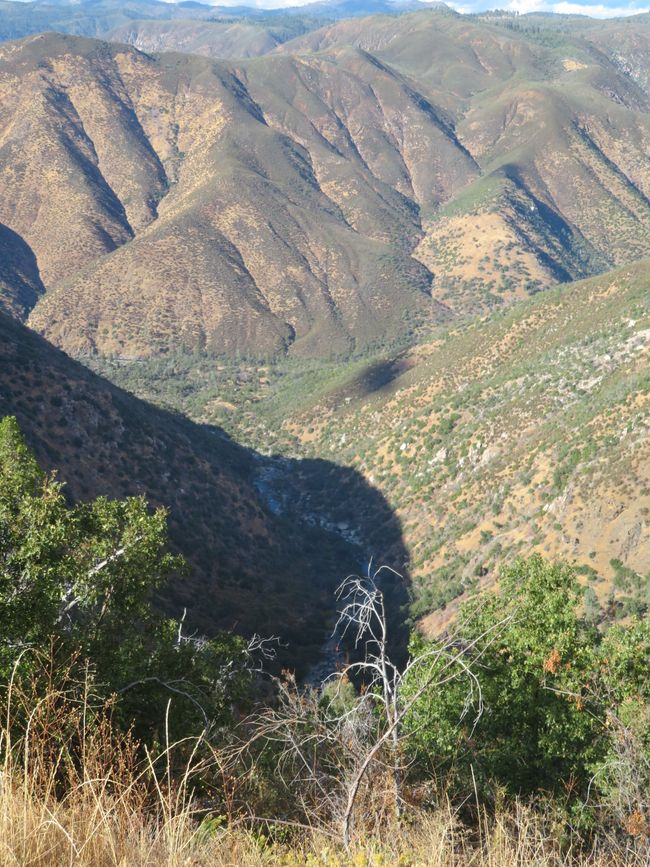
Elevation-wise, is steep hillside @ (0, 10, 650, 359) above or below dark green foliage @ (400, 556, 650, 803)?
above

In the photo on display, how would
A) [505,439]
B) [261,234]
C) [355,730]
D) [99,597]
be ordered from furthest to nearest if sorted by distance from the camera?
[261,234] < [505,439] < [99,597] < [355,730]

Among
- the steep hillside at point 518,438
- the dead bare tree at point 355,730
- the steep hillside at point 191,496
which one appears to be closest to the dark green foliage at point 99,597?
the dead bare tree at point 355,730

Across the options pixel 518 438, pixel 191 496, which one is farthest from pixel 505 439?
pixel 191 496

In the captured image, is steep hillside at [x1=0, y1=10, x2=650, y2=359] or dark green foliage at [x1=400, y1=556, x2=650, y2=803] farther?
steep hillside at [x1=0, y1=10, x2=650, y2=359]

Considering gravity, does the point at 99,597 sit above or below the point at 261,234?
below

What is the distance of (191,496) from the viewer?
54344 mm

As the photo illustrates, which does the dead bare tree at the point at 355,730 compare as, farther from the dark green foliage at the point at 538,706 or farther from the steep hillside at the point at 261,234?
the steep hillside at the point at 261,234

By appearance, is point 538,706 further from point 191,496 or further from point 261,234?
point 261,234

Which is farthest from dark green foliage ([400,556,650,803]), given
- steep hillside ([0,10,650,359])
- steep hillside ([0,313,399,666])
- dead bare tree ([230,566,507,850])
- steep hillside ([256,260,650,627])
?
steep hillside ([0,10,650,359])

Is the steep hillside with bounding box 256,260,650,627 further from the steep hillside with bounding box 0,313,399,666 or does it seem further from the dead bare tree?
the dead bare tree

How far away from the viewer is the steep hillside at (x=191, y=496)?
4425 cm

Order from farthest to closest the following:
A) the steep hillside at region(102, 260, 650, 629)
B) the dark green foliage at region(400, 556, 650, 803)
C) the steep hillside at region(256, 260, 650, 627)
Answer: the steep hillside at region(102, 260, 650, 629)
the steep hillside at region(256, 260, 650, 627)
the dark green foliage at region(400, 556, 650, 803)

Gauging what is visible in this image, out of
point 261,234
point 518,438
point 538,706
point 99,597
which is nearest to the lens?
point 99,597

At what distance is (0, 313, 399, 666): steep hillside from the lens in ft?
145
